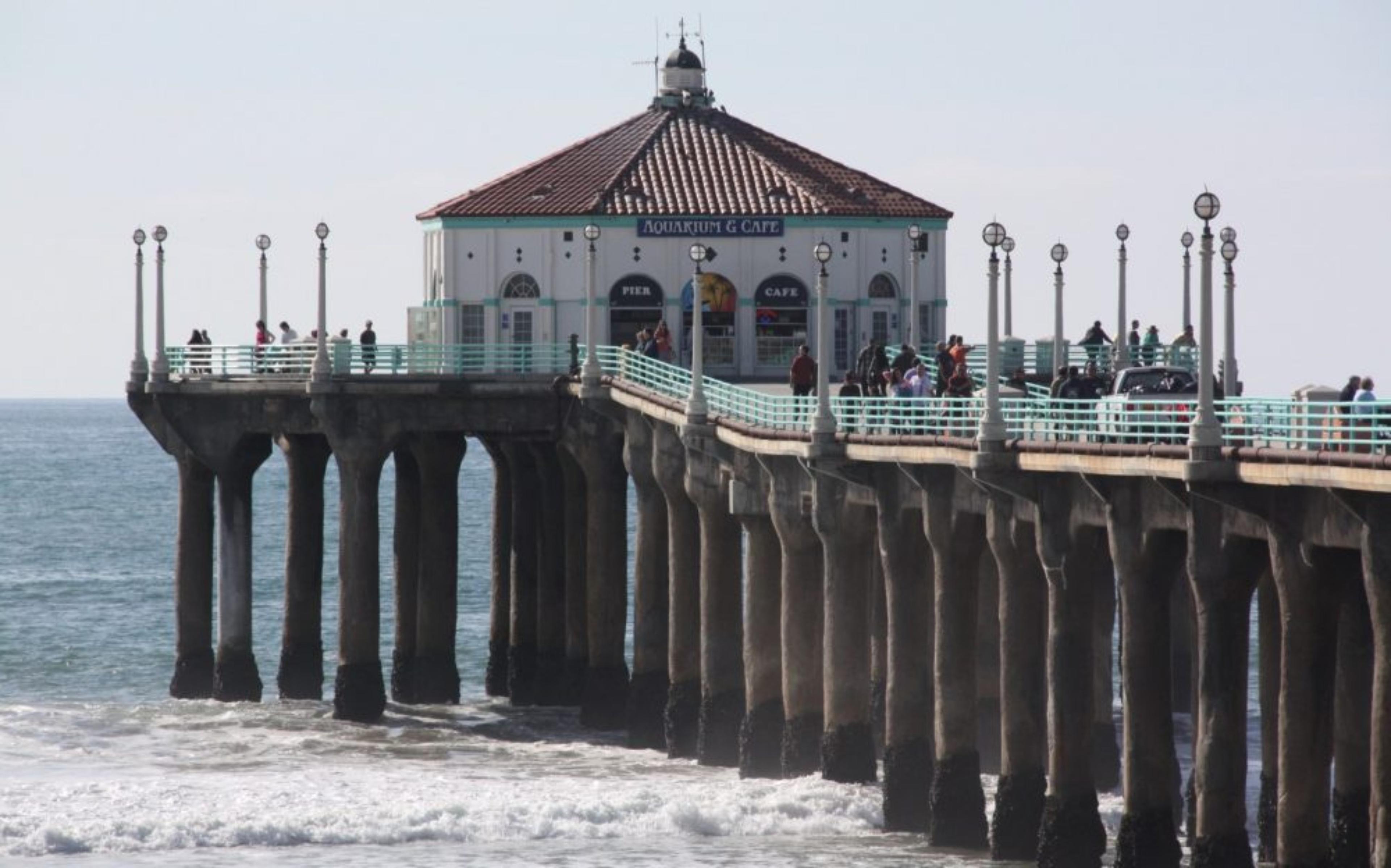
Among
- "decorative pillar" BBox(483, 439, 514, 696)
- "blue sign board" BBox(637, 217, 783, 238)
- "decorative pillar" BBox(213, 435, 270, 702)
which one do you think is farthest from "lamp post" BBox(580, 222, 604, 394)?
"decorative pillar" BBox(213, 435, 270, 702)

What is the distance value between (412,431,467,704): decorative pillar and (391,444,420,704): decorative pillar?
424 mm

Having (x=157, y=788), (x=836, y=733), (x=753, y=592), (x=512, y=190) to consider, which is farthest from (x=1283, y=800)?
(x=512, y=190)

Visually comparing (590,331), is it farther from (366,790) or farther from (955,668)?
(955,668)

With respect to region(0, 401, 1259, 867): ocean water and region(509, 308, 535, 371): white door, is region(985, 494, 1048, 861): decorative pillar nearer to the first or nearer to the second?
region(0, 401, 1259, 867): ocean water

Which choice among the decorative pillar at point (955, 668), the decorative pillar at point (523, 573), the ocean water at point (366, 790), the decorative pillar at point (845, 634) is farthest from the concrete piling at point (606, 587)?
the decorative pillar at point (955, 668)

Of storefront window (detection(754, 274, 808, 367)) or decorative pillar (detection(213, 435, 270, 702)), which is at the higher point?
storefront window (detection(754, 274, 808, 367))

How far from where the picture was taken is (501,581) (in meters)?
68.9

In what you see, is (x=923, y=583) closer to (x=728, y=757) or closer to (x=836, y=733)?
(x=836, y=733)

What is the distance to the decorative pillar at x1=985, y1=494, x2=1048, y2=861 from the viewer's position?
4378 centimetres

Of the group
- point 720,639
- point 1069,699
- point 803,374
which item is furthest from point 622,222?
point 1069,699

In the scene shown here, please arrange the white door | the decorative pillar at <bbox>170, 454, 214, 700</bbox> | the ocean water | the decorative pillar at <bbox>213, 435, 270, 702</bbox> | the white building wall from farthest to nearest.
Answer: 1. the white door
2. the white building wall
3. the decorative pillar at <bbox>170, 454, 214, 700</bbox>
4. the decorative pillar at <bbox>213, 435, 270, 702</bbox>
5. the ocean water

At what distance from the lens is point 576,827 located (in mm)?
50375

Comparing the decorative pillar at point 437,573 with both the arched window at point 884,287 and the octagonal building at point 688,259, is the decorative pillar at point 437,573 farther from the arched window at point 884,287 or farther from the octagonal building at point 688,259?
the arched window at point 884,287

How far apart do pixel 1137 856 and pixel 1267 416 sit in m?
5.46
